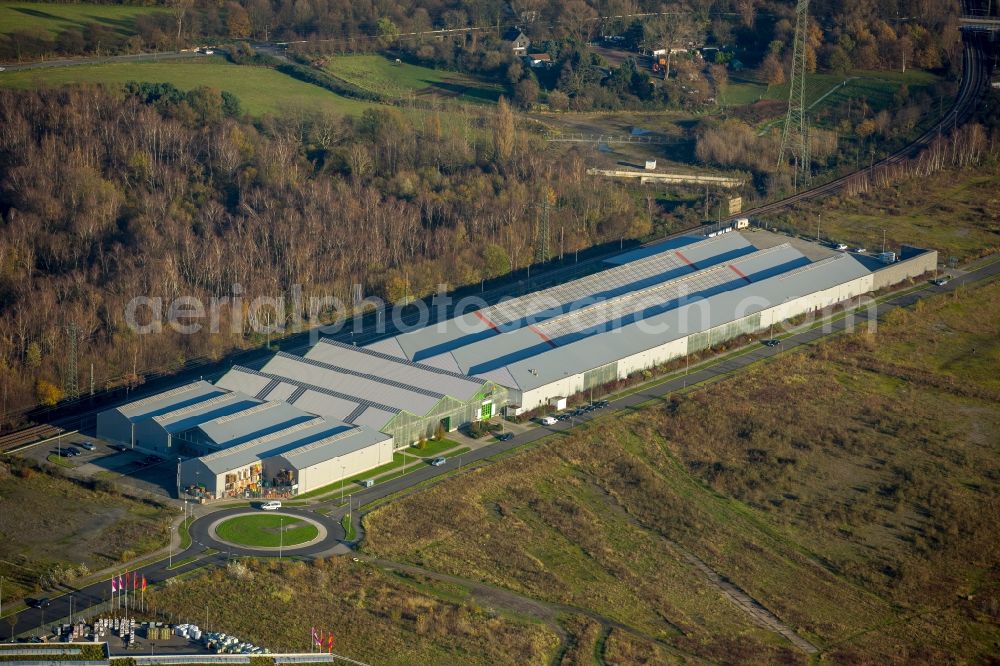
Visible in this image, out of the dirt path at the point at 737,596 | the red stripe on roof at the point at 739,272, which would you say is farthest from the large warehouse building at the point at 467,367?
the dirt path at the point at 737,596

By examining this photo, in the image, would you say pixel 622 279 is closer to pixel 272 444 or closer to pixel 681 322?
pixel 681 322

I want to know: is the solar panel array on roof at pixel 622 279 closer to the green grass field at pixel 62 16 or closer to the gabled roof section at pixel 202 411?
the gabled roof section at pixel 202 411

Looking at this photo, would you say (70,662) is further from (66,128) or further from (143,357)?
(66,128)

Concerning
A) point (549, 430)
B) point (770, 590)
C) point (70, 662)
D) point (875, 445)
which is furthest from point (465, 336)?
point (70, 662)

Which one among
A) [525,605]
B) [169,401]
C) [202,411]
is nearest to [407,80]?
[169,401]

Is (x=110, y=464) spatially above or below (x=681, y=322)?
below

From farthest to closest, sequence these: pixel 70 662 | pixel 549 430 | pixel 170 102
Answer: pixel 170 102
pixel 549 430
pixel 70 662
